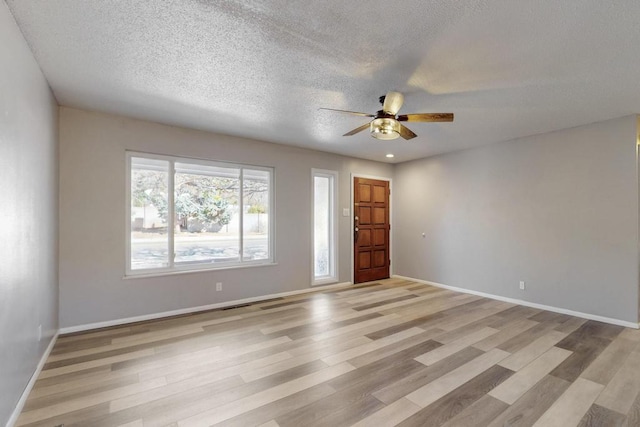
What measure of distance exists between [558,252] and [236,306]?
15.3 ft

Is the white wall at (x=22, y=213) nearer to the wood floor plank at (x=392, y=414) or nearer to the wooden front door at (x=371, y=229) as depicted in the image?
the wood floor plank at (x=392, y=414)

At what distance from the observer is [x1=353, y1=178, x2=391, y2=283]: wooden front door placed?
5977 millimetres

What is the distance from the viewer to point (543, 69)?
2.49 metres

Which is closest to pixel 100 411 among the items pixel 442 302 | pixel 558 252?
pixel 442 302

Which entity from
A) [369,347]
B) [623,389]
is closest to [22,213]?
[369,347]

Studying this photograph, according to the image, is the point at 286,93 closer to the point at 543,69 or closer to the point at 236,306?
the point at 543,69

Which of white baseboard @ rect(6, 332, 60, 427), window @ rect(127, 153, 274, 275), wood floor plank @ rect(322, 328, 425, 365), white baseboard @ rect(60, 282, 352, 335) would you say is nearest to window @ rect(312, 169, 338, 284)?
white baseboard @ rect(60, 282, 352, 335)

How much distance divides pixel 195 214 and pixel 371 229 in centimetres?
351

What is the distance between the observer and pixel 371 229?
6.21 metres

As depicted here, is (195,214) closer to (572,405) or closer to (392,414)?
(392,414)

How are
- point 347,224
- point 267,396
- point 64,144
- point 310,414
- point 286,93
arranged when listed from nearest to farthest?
point 310,414, point 267,396, point 286,93, point 64,144, point 347,224

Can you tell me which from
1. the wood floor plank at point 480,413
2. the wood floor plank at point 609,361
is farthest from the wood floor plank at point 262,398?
the wood floor plank at point 609,361

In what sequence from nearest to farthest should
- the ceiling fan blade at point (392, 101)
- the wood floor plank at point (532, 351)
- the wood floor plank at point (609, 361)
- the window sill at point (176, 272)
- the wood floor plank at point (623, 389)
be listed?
the wood floor plank at point (623, 389)
the wood floor plank at point (609, 361)
the wood floor plank at point (532, 351)
the ceiling fan blade at point (392, 101)
the window sill at point (176, 272)

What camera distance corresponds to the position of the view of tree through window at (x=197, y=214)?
3859 mm
